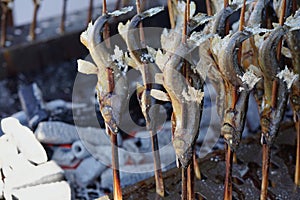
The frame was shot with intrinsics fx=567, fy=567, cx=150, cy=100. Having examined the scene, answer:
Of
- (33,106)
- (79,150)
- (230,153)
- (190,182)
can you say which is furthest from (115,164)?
(33,106)

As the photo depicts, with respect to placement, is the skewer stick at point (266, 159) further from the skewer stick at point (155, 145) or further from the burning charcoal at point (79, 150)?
the burning charcoal at point (79, 150)

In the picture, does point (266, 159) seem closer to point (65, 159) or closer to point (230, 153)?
point (230, 153)

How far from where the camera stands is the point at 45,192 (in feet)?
5.70

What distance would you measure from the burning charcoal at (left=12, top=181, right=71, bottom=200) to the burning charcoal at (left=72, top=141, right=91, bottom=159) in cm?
29

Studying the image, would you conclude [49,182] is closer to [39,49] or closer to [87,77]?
[87,77]

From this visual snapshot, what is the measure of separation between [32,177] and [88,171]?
0.27m

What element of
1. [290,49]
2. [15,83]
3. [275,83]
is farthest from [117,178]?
[15,83]

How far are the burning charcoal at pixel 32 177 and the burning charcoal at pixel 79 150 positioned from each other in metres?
0.20

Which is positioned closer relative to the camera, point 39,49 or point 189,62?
point 189,62

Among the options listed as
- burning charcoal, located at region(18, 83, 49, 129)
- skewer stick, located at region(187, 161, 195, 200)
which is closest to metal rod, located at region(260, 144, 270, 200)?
skewer stick, located at region(187, 161, 195, 200)

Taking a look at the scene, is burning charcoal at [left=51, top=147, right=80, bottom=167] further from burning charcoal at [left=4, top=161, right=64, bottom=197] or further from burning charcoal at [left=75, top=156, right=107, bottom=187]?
burning charcoal at [left=4, top=161, right=64, bottom=197]

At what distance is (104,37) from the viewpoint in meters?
1.49

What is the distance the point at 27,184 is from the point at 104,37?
22.7 inches

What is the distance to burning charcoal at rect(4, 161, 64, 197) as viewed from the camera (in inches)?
69.2
